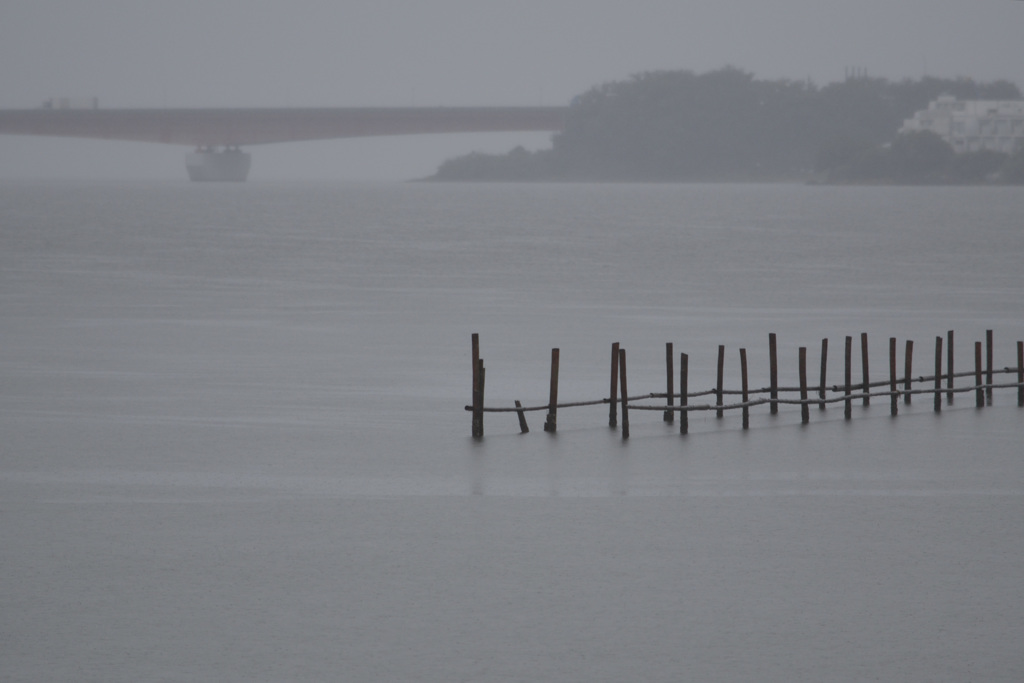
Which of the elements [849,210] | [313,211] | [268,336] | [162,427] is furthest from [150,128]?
[162,427]

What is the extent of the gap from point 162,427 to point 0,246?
63.2m

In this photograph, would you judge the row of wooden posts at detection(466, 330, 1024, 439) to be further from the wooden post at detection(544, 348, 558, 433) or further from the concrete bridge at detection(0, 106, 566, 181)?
the concrete bridge at detection(0, 106, 566, 181)

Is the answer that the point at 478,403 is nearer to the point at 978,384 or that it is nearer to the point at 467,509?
the point at 467,509

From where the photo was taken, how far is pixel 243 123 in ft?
529

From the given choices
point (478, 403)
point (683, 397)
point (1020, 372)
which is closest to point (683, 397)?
point (683, 397)

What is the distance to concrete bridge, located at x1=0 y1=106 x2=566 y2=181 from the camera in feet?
505

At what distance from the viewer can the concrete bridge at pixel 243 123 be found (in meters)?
154

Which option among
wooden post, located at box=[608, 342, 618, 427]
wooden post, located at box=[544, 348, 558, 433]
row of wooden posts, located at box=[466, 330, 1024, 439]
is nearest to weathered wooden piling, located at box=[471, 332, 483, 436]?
row of wooden posts, located at box=[466, 330, 1024, 439]

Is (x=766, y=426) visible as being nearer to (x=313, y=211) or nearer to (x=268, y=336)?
(x=268, y=336)

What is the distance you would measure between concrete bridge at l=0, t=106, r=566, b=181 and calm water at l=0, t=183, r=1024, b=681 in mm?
109109

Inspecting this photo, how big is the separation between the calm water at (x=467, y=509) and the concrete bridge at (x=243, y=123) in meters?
109

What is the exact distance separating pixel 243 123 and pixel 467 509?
14523cm

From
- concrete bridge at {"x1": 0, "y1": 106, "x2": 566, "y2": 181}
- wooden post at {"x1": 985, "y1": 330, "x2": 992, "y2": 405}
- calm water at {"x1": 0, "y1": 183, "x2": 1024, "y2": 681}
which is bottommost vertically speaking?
calm water at {"x1": 0, "y1": 183, "x2": 1024, "y2": 681}

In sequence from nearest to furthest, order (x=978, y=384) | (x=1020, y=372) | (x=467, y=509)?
(x=467, y=509), (x=978, y=384), (x=1020, y=372)
